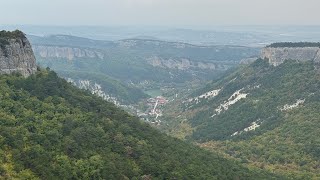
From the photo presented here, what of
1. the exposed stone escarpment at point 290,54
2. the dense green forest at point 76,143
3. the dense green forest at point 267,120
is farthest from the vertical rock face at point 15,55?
the exposed stone escarpment at point 290,54

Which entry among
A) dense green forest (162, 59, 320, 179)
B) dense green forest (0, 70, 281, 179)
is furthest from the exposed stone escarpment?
dense green forest (0, 70, 281, 179)

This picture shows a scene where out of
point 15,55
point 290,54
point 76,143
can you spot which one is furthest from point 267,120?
point 76,143

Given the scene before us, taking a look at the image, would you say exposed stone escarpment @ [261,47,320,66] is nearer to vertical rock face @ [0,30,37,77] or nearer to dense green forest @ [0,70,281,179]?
dense green forest @ [0,70,281,179]

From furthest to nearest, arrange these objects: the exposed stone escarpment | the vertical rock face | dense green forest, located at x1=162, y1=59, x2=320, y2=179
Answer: the exposed stone escarpment
dense green forest, located at x1=162, y1=59, x2=320, y2=179
the vertical rock face

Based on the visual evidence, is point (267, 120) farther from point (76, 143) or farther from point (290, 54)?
point (76, 143)

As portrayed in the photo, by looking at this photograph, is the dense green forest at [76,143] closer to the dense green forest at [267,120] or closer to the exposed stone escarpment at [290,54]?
the dense green forest at [267,120]
